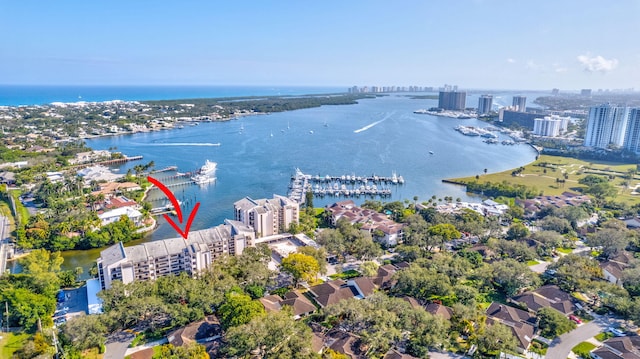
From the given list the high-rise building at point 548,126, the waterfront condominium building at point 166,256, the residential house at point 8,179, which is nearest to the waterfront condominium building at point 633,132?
the high-rise building at point 548,126

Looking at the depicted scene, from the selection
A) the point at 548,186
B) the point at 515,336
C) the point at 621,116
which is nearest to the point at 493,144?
the point at 621,116

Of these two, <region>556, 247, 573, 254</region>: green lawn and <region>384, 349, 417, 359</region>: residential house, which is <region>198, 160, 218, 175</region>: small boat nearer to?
<region>384, 349, 417, 359</region>: residential house

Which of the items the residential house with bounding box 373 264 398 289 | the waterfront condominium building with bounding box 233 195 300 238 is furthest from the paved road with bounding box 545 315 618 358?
the waterfront condominium building with bounding box 233 195 300 238

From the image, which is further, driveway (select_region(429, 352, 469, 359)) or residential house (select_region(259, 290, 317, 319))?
residential house (select_region(259, 290, 317, 319))

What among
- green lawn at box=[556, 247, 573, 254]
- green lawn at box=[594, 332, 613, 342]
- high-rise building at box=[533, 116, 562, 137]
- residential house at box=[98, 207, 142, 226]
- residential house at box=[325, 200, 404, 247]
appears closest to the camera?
green lawn at box=[594, 332, 613, 342]

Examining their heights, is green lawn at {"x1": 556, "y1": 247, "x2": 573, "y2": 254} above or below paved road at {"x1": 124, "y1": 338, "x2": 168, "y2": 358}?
above

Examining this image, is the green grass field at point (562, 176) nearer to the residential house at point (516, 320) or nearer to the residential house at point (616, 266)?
the residential house at point (616, 266)

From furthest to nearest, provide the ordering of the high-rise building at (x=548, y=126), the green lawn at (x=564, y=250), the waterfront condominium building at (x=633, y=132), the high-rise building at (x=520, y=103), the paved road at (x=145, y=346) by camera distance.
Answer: the high-rise building at (x=520, y=103) → the high-rise building at (x=548, y=126) → the waterfront condominium building at (x=633, y=132) → the green lawn at (x=564, y=250) → the paved road at (x=145, y=346)

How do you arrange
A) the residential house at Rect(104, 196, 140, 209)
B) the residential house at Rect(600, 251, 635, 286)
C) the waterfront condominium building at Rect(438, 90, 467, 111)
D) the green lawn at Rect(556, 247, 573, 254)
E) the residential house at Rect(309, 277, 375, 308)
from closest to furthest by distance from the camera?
the residential house at Rect(309, 277, 375, 308), the residential house at Rect(600, 251, 635, 286), the green lawn at Rect(556, 247, 573, 254), the residential house at Rect(104, 196, 140, 209), the waterfront condominium building at Rect(438, 90, 467, 111)
